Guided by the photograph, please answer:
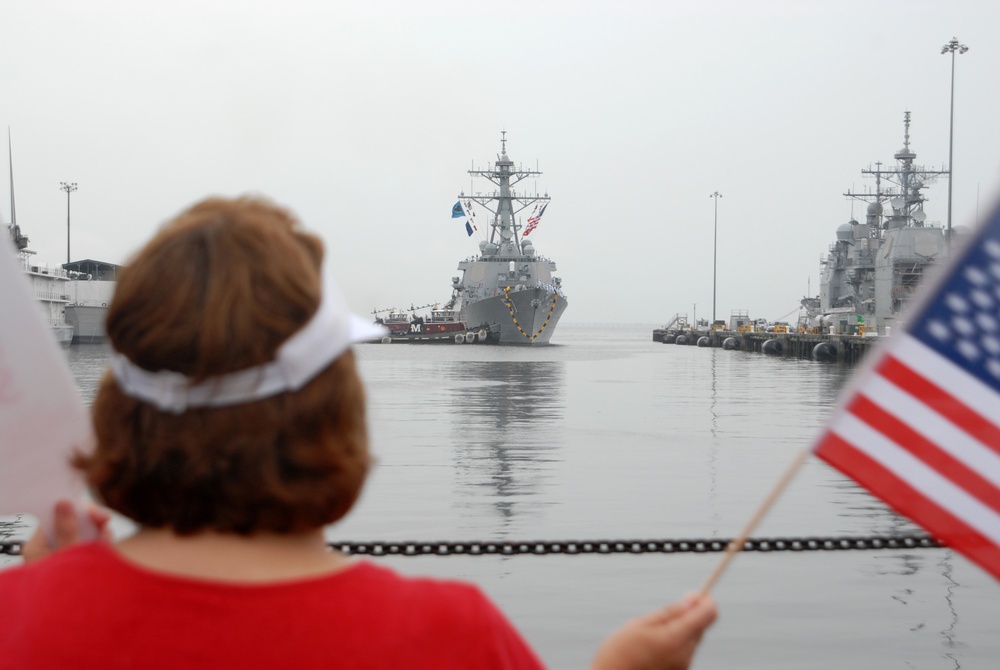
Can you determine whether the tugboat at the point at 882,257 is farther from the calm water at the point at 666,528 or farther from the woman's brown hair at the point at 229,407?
the woman's brown hair at the point at 229,407

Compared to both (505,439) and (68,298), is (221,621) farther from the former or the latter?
(68,298)

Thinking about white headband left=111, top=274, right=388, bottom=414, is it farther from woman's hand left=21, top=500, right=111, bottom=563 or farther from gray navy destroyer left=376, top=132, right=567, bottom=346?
gray navy destroyer left=376, top=132, right=567, bottom=346

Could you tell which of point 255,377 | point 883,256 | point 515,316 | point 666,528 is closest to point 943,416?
point 255,377

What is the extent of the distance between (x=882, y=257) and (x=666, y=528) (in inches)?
2351

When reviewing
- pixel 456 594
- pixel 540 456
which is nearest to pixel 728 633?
pixel 456 594

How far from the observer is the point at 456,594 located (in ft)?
4.45

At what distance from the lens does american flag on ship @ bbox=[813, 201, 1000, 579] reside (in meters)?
1.93

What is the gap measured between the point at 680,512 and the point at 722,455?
552cm

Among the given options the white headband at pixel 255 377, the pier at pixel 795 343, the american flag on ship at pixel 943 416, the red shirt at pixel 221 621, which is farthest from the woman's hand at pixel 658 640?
the pier at pixel 795 343

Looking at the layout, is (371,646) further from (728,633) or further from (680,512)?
(680,512)

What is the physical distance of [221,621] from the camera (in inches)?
50.2

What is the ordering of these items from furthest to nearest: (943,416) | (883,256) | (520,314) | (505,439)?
(520,314)
(883,256)
(505,439)
(943,416)

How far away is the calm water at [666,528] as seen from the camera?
7191 mm

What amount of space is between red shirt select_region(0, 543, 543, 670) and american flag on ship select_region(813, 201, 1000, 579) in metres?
0.98
